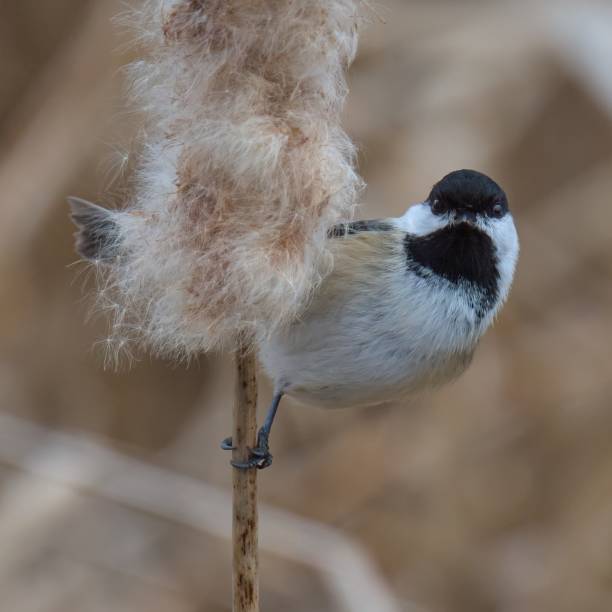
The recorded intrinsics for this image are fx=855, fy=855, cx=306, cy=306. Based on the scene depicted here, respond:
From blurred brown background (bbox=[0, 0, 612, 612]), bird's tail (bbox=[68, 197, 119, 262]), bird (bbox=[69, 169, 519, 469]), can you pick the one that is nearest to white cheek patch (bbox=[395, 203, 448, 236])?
bird (bbox=[69, 169, 519, 469])

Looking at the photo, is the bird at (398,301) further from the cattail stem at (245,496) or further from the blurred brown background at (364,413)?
the blurred brown background at (364,413)

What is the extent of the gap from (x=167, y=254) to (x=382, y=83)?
4.53ft

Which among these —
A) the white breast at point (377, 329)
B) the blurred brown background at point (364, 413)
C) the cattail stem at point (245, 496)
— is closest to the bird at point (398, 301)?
the white breast at point (377, 329)

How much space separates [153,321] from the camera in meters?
0.95

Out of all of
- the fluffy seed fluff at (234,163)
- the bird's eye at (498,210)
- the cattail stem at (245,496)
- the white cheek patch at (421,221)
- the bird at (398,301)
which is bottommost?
the cattail stem at (245,496)

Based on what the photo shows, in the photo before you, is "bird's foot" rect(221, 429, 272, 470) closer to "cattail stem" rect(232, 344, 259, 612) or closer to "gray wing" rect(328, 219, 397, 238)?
"cattail stem" rect(232, 344, 259, 612)

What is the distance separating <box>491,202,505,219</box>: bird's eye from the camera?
1.24 m

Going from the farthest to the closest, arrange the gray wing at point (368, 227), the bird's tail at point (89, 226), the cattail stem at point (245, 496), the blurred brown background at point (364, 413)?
the blurred brown background at point (364, 413) → the gray wing at point (368, 227) → the bird's tail at point (89, 226) → the cattail stem at point (245, 496)

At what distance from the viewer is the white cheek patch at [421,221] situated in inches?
47.1

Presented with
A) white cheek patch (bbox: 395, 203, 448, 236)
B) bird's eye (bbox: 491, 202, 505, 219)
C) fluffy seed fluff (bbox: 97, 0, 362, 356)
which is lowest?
fluffy seed fluff (bbox: 97, 0, 362, 356)

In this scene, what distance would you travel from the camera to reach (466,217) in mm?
1208

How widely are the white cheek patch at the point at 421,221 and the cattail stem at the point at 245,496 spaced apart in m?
0.34

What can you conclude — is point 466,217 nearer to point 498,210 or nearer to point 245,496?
point 498,210

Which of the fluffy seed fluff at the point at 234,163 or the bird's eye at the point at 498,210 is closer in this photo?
the fluffy seed fluff at the point at 234,163
